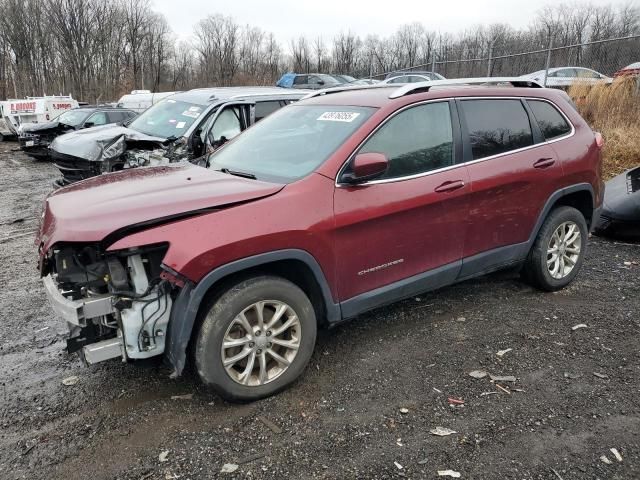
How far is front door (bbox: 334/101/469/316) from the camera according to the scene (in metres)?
3.38

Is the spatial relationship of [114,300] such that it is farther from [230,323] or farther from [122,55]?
[122,55]

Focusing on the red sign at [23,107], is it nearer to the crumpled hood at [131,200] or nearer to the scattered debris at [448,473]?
the crumpled hood at [131,200]

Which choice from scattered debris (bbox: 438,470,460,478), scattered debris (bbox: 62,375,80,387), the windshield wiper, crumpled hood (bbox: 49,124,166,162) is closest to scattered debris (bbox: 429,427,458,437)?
scattered debris (bbox: 438,470,460,478)

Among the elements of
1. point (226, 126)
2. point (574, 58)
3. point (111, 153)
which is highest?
point (574, 58)

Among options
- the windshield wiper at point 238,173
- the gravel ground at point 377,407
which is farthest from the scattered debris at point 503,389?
the windshield wiper at point 238,173

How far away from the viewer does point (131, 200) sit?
119 inches

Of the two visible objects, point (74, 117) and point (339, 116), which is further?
point (74, 117)

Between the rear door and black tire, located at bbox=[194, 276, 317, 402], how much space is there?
1.52 meters

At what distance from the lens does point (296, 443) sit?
2814 millimetres

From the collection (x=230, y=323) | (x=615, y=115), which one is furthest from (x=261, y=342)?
(x=615, y=115)

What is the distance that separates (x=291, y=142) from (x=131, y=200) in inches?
52.1

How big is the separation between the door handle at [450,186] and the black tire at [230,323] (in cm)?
129

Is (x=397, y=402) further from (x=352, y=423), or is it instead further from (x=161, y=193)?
(x=161, y=193)

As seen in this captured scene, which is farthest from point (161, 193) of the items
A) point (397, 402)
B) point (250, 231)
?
point (397, 402)
